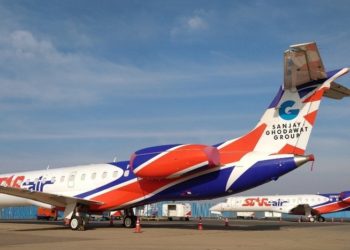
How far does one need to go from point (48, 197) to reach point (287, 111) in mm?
12539

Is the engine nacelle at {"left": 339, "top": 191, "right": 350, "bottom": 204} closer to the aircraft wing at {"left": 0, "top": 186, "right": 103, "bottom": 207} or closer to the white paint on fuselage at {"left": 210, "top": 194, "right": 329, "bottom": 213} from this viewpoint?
the white paint on fuselage at {"left": 210, "top": 194, "right": 329, "bottom": 213}

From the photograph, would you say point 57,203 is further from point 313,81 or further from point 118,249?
point 313,81

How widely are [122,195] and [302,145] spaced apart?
9.32 meters

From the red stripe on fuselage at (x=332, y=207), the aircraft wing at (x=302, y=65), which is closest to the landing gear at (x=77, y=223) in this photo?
the aircraft wing at (x=302, y=65)

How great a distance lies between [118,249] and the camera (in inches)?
464

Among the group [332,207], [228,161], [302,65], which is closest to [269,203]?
[332,207]

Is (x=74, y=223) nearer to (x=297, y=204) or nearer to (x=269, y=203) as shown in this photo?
(x=297, y=204)

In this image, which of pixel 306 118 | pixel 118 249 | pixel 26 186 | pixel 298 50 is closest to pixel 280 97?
pixel 306 118

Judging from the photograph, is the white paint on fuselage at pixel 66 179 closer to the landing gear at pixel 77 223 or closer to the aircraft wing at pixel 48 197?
the aircraft wing at pixel 48 197

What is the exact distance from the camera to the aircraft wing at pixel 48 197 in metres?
20.8

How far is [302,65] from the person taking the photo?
52.7ft

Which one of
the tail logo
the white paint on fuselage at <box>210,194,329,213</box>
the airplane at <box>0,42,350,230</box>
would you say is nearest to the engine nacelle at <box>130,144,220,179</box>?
the airplane at <box>0,42,350,230</box>

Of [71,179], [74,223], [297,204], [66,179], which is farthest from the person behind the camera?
[297,204]

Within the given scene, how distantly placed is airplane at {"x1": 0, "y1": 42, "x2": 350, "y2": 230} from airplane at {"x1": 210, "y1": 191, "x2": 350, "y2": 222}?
32029 millimetres
